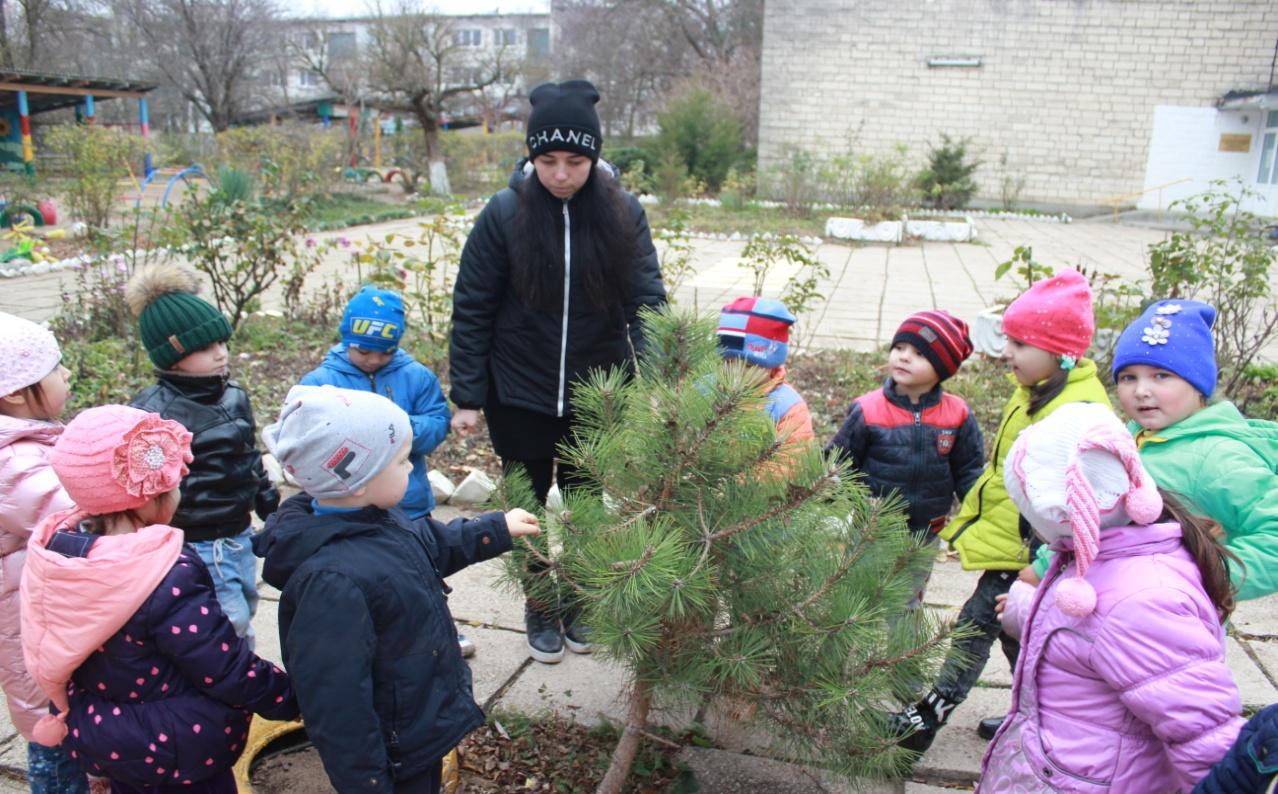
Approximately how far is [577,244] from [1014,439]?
4.57 feet

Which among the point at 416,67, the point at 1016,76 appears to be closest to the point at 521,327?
the point at 1016,76

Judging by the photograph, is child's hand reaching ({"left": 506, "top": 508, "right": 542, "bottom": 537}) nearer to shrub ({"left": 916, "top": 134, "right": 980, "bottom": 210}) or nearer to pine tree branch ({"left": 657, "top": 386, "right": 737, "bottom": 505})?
pine tree branch ({"left": 657, "top": 386, "right": 737, "bottom": 505})

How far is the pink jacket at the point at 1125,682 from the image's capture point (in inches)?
55.8

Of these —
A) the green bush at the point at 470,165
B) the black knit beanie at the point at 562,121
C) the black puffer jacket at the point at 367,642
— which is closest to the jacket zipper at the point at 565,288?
the black knit beanie at the point at 562,121

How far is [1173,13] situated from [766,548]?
25.1 metres

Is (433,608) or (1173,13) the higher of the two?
(1173,13)

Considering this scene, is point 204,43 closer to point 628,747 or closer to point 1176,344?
point 628,747

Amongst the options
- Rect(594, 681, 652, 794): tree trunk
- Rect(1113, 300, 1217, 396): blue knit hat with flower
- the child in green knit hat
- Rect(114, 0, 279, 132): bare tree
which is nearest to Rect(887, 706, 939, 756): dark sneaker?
Rect(594, 681, 652, 794): tree trunk

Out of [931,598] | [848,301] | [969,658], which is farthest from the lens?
[848,301]

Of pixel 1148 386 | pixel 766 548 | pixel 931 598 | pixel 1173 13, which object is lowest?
pixel 931 598

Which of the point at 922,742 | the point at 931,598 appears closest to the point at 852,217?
the point at 931,598

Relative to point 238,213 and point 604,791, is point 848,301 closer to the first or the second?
point 238,213

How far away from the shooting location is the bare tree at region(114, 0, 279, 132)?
31.8m

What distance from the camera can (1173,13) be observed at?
21.2m
